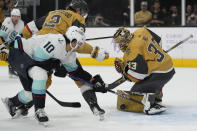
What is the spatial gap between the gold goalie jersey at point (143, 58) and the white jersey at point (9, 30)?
9.02 feet

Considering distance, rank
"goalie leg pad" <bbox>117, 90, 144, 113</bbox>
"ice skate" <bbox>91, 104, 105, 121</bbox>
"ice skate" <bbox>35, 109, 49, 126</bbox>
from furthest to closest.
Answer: "goalie leg pad" <bbox>117, 90, 144, 113</bbox> → "ice skate" <bbox>91, 104, 105, 121</bbox> → "ice skate" <bbox>35, 109, 49, 126</bbox>

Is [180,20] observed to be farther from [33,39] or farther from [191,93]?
[33,39]

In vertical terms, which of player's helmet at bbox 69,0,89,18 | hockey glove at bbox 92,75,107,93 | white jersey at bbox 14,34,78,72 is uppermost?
player's helmet at bbox 69,0,89,18

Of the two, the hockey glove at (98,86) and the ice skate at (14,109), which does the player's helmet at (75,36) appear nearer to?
the hockey glove at (98,86)

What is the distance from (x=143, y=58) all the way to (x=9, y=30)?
10.1ft

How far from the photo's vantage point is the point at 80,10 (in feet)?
16.4

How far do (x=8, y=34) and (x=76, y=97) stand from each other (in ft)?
6.05

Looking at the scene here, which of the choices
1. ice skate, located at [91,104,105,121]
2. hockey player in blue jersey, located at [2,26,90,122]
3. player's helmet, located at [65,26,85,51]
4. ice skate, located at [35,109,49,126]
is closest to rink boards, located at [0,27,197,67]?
ice skate, located at [91,104,105,121]

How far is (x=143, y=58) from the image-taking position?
4.54m

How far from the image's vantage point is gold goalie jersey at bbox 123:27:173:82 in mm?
4531

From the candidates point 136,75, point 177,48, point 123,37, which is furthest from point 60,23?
point 177,48

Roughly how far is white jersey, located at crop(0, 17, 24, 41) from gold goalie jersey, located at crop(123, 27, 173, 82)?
2748mm

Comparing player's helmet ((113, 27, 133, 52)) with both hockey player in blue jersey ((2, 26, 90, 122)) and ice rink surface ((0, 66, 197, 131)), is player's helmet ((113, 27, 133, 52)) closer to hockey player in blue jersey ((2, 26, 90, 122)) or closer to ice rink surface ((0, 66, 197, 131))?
hockey player in blue jersey ((2, 26, 90, 122))

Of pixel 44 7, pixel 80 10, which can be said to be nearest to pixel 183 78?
pixel 80 10
